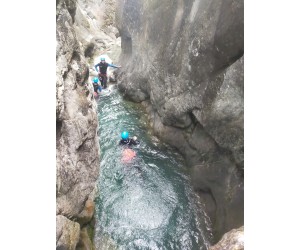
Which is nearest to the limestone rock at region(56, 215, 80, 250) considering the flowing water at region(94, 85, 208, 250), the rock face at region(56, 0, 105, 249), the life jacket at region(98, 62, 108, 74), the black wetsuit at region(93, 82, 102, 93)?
the rock face at region(56, 0, 105, 249)

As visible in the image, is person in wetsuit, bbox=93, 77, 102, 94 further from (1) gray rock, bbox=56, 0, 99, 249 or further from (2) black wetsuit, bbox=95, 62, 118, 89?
(1) gray rock, bbox=56, 0, 99, 249

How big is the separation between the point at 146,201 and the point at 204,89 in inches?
208

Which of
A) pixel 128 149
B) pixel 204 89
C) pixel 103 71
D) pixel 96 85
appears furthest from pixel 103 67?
pixel 204 89

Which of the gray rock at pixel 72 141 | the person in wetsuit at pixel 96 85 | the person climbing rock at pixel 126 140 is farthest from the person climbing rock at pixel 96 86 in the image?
the gray rock at pixel 72 141

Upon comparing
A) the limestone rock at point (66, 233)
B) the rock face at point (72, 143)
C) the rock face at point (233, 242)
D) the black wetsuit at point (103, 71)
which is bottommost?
the rock face at point (233, 242)

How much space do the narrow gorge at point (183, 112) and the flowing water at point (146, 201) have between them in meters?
0.33

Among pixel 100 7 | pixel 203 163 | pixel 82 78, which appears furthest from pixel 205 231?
pixel 100 7

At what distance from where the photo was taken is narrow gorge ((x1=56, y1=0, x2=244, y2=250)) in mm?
9156

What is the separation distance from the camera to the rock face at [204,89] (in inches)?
405

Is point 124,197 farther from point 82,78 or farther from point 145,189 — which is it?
point 82,78

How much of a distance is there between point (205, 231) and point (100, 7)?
33.2m

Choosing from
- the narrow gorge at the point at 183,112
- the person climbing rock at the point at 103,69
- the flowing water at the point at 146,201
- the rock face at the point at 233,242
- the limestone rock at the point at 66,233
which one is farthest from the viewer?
the person climbing rock at the point at 103,69

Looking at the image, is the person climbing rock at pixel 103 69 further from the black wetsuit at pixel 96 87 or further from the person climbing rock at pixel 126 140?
the person climbing rock at pixel 126 140

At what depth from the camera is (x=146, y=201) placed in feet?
40.6
